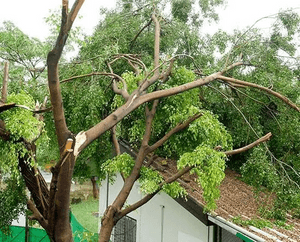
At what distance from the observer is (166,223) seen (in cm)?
867

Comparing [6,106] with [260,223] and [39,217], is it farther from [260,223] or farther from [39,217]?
[260,223]

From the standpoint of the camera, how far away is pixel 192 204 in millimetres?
6945

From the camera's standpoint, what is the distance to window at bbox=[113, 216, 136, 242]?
1034 cm

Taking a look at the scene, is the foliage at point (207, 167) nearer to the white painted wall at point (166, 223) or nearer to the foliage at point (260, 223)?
the foliage at point (260, 223)

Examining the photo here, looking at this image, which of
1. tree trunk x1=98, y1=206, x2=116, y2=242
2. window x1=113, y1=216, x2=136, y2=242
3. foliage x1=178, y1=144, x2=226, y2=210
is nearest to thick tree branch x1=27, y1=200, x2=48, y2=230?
tree trunk x1=98, y1=206, x2=116, y2=242

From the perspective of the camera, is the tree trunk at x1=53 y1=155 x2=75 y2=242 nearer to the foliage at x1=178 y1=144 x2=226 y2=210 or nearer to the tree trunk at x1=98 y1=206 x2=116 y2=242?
the tree trunk at x1=98 y1=206 x2=116 y2=242

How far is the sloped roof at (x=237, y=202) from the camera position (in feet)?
18.2

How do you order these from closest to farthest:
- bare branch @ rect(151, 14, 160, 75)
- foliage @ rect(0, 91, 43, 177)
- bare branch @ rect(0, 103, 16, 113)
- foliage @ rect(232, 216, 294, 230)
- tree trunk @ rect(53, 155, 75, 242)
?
bare branch @ rect(0, 103, 16, 113) < foliage @ rect(0, 91, 43, 177) < tree trunk @ rect(53, 155, 75, 242) < foliage @ rect(232, 216, 294, 230) < bare branch @ rect(151, 14, 160, 75)

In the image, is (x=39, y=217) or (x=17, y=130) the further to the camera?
(x=39, y=217)

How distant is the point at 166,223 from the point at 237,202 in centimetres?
214

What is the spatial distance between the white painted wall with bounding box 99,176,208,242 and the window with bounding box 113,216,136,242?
10.9 inches

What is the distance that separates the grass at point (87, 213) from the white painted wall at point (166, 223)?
21.0 feet

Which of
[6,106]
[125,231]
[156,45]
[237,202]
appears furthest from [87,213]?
[6,106]

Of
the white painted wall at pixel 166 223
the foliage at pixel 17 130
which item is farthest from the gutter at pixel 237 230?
the foliage at pixel 17 130
